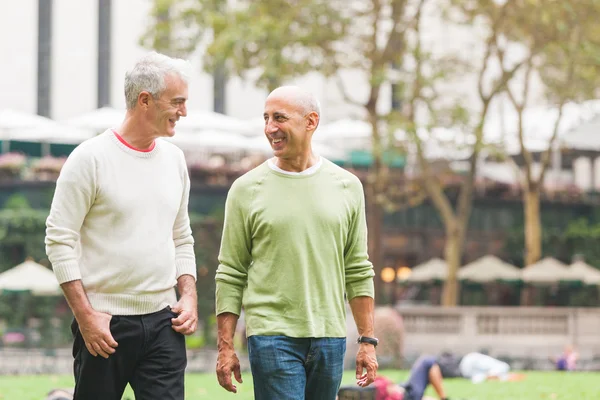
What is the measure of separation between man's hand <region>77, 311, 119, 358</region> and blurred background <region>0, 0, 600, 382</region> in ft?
62.9

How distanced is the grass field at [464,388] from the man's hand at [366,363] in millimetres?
10263

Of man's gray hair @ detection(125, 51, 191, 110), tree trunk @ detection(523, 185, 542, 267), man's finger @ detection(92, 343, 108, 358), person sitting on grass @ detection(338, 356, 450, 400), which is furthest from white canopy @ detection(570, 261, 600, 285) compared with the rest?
man's finger @ detection(92, 343, 108, 358)

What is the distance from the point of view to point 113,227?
491cm

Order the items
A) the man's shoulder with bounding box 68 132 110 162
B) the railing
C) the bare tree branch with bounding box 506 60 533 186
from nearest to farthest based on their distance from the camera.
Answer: the man's shoulder with bounding box 68 132 110 162 < the railing < the bare tree branch with bounding box 506 60 533 186

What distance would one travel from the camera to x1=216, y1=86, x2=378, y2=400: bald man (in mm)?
5004

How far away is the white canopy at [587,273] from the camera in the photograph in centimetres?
3475

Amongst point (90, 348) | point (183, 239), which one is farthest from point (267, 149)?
point (90, 348)

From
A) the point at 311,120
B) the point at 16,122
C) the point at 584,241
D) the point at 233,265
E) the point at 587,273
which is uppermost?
the point at 16,122

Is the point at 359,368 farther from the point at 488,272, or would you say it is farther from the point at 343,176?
the point at 488,272

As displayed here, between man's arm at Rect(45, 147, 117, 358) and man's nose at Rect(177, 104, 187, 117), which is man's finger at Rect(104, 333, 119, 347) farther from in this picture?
man's nose at Rect(177, 104, 187, 117)

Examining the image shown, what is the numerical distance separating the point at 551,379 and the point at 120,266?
18215 millimetres

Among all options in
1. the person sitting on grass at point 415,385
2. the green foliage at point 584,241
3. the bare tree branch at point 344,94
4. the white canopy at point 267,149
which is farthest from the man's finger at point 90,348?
the green foliage at point 584,241

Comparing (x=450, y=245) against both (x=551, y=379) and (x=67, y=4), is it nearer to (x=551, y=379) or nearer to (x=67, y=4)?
(x=551, y=379)

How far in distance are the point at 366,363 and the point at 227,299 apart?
63 centimetres
